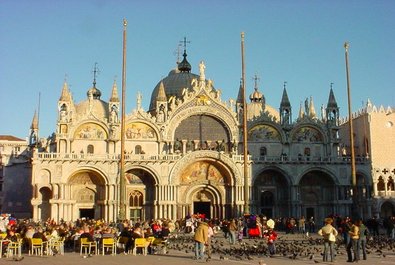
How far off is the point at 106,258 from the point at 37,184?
29894 millimetres

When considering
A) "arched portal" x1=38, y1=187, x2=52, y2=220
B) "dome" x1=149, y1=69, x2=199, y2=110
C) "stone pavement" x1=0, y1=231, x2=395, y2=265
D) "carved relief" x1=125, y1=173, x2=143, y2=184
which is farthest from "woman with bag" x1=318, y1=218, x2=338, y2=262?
"dome" x1=149, y1=69, x2=199, y2=110

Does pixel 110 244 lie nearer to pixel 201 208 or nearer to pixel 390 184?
pixel 201 208

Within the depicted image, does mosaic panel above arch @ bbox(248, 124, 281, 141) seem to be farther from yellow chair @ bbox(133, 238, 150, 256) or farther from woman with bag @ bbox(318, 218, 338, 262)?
woman with bag @ bbox(318, 218, 338, 262)

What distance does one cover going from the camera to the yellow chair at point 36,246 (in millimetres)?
23344

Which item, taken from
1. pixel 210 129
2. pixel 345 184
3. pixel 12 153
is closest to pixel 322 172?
pixel 345 184

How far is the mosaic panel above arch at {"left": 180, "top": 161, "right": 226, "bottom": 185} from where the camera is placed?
5422 centimetres

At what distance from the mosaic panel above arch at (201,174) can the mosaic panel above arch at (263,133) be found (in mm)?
5457

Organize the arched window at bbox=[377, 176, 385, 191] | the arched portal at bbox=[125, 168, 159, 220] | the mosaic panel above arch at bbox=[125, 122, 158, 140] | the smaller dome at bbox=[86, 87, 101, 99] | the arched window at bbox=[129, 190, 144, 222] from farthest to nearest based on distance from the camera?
the smaller dome at bbox=[86, 87, 101, 99] → the arched window at bbox=[377, 176, 385, 191] → the mosaic panel above arch at bbox=[125, 122, 158, 140] → the arched window at bbox=[129, 190, 144, 222] → the arched portal at bbox=[125, 168, 159, 220]

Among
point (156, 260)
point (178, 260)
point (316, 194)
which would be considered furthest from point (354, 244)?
point (316, 194)

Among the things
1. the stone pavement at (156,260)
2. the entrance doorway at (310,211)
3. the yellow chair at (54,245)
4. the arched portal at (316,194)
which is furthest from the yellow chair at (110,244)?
the entrance doorway at (310,211)

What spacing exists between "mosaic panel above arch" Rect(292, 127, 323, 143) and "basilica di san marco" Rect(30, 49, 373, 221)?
0.34 ft

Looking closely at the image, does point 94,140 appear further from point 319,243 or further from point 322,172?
point 319,243

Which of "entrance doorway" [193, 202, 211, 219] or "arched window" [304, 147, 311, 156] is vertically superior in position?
"arched window" [304, 147, 311, 156]

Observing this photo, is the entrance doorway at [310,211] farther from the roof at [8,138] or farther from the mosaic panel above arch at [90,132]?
the roof at [8,138]
